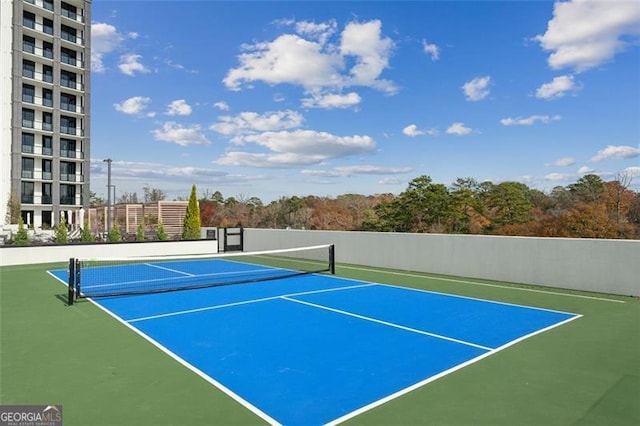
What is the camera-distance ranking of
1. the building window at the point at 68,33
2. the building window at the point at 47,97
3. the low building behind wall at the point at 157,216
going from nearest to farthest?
the low building behind wall at the point at 157,216 → the building window at the point at 47,97 → the building window at the point at 68,33

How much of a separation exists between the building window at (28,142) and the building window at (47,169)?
61.2 inches

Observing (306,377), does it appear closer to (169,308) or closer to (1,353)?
(1,353)

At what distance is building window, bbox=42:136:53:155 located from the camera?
35.2 meters

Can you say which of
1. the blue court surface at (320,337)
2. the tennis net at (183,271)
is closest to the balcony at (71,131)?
the tennis net at (183,271)

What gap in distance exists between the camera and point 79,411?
3586 mm

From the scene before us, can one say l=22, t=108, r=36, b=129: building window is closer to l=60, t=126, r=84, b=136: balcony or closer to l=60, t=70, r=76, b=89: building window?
l=60, t=126, r=84, b=136: balcony

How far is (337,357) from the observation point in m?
5.04

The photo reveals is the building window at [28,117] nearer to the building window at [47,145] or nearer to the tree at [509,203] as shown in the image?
the building window at [47,145]

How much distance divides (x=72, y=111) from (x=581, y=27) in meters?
39.4

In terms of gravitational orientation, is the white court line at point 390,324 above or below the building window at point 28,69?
below

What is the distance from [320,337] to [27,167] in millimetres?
37858

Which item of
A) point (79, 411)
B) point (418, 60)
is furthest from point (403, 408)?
point (418, 60)

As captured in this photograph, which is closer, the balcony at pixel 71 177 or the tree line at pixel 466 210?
the tree line at pixel 466 210

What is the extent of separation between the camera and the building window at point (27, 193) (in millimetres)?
33625
